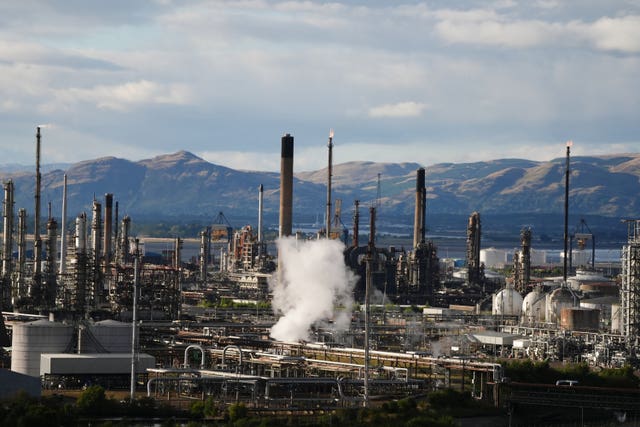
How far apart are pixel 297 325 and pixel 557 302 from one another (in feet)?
74.0

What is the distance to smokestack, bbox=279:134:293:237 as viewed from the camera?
380 feet

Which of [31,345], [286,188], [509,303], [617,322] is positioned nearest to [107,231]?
[286,188]

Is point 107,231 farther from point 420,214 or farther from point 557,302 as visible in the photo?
point 557,302

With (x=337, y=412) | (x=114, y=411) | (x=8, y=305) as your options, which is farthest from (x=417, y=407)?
(x=8, y=305)

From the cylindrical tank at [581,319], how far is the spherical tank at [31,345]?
35.0 m

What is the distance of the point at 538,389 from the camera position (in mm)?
62281

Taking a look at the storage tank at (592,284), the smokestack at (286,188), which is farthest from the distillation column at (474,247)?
the smokestack at (286,188)

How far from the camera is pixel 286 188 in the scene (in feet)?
383

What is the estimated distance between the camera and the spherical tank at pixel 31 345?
69188 mm

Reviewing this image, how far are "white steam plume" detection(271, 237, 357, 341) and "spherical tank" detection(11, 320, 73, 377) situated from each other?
16.7 m

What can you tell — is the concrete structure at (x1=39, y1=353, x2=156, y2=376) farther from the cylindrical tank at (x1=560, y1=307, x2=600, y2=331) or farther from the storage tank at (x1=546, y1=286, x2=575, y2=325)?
the storage tank at (x1=546, y1=286, x2=575, y2=325)

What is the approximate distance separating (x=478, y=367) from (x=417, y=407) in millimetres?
8658

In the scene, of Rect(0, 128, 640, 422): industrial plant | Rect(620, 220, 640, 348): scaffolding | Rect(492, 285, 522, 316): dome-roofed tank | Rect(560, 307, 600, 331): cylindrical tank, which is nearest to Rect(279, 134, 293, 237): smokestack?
Rect(0, 128, 640, 422): industrial plant

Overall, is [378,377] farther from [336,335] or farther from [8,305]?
[8,305]
